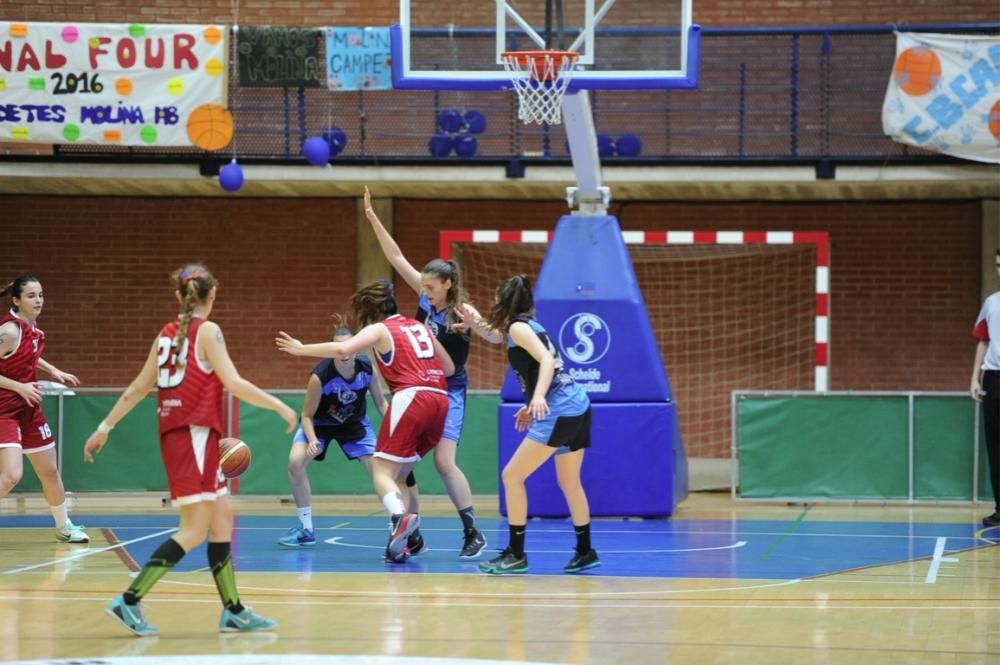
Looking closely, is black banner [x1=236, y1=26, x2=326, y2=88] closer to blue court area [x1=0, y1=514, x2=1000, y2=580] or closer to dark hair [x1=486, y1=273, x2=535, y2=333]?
blue court area [x1=0, y1=514, x2=1000, y2=580]

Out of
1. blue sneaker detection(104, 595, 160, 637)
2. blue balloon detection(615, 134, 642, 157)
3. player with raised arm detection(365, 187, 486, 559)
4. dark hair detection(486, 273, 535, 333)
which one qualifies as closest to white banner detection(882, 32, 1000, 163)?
blue balloon detection(615, 134, 642, 157)

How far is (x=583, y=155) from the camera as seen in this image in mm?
12773

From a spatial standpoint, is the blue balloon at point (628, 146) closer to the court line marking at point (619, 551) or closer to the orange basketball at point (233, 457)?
the court line marking at point (619, 551)

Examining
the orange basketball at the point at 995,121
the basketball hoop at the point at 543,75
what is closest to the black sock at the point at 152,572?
the basketball hoop at the point at 543,75

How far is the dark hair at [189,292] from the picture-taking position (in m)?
7.17

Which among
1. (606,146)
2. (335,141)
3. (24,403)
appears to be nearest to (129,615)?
(24,403)

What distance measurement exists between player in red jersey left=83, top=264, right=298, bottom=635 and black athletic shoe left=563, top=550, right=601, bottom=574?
9.07 feet

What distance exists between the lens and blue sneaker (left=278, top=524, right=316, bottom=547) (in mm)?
10928

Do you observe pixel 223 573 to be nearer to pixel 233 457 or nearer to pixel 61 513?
pixel 233 457

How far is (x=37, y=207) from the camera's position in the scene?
59.9 ft

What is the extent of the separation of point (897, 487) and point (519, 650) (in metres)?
8.83

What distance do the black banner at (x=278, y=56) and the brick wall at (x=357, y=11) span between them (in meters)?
1.98

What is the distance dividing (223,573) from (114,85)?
9.99m

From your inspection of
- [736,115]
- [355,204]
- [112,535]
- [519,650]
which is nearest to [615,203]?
[736,115]
